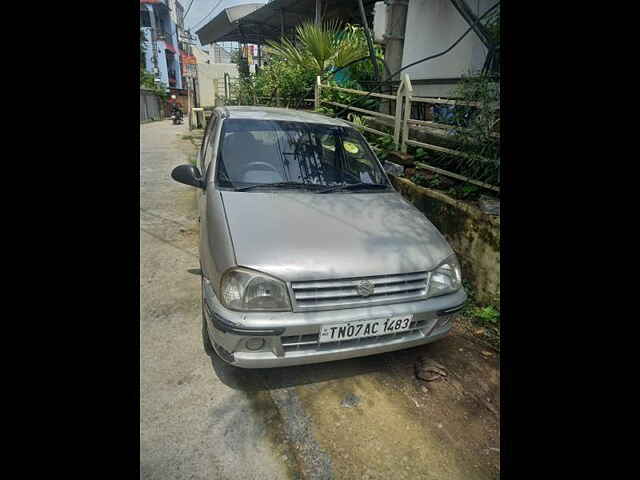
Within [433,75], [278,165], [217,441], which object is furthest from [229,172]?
[433,75]

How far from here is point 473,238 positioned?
3000 millimetres

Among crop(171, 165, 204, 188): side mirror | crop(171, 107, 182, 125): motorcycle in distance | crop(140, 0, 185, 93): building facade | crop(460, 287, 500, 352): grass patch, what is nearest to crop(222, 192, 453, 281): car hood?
crop(171, 165, 204, 188): side mirror

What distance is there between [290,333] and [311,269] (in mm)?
327

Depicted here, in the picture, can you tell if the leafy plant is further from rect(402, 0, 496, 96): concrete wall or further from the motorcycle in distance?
the motorcycle in distance

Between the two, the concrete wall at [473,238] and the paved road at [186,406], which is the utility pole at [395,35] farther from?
the paved road at [186,406]

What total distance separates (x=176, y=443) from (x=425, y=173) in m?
3.33

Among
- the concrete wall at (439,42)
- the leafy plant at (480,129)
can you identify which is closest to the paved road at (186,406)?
the leafy plant at (480,129)

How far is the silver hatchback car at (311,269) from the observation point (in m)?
1.77

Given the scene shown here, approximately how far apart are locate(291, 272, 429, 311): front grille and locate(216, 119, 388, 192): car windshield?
96 centimetres

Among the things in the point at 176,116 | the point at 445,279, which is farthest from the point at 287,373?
the point at 176,116

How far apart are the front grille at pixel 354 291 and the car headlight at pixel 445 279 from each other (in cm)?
6

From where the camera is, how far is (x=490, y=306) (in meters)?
2.88

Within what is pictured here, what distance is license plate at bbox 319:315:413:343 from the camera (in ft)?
5.91
